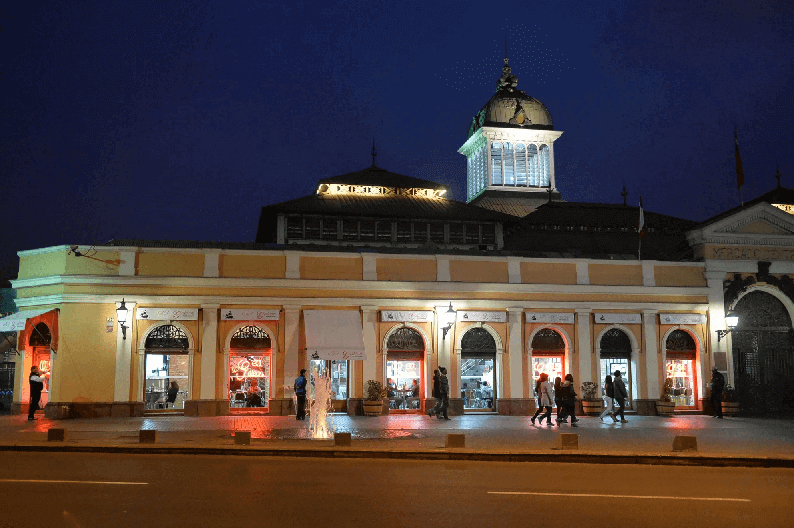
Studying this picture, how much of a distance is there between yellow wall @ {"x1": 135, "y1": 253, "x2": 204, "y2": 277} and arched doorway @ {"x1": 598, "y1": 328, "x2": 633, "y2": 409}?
622 inches

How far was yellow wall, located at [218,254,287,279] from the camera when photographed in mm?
28891

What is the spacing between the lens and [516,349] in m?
30.2

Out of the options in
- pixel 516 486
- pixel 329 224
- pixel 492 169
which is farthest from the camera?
pixel 492 169

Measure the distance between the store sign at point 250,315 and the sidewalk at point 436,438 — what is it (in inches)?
139

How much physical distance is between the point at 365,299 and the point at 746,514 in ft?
66.5

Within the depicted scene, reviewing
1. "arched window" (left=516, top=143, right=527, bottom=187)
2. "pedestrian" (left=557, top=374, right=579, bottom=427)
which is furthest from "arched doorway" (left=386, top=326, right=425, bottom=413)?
"arched window" (left=516, top=143, right=527, bottom=187)

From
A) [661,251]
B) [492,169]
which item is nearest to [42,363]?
[661,251]

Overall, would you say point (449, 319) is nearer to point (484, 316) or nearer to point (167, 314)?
point (484, 316)

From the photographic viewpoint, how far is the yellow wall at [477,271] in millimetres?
30573

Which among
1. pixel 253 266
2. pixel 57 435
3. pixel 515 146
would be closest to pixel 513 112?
pixel 515 146

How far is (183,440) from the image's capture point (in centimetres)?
1870

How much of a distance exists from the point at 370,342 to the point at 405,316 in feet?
5.43

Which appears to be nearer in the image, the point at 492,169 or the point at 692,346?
the point at 692,346

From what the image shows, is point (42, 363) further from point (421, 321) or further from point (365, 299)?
point (421, 321)
